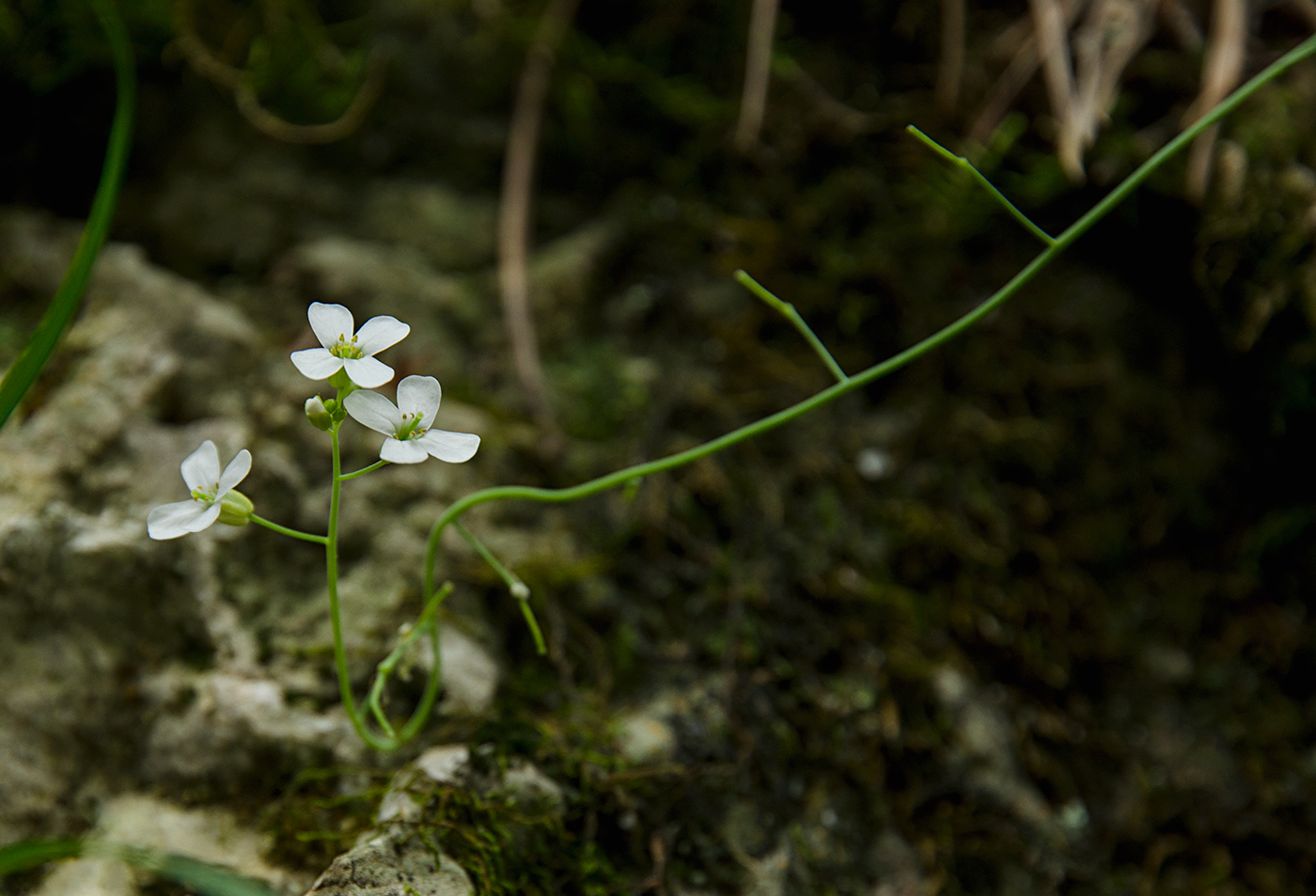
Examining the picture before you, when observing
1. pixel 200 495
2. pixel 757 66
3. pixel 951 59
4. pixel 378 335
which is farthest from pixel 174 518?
pixel 951 59

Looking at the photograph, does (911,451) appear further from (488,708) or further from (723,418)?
(488,708)

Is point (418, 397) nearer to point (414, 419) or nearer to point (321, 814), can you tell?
point (414, 419)

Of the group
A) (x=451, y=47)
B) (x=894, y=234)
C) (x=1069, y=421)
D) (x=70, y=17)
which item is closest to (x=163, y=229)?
(x=70, y=17)

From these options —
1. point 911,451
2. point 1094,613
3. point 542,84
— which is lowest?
point 1094,613

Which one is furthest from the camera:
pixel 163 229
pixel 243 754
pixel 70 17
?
pixel 163 229

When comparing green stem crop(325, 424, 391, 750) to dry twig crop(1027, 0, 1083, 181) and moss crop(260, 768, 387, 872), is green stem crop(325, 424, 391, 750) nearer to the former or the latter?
moss crop(260, 768, 387, 872)
